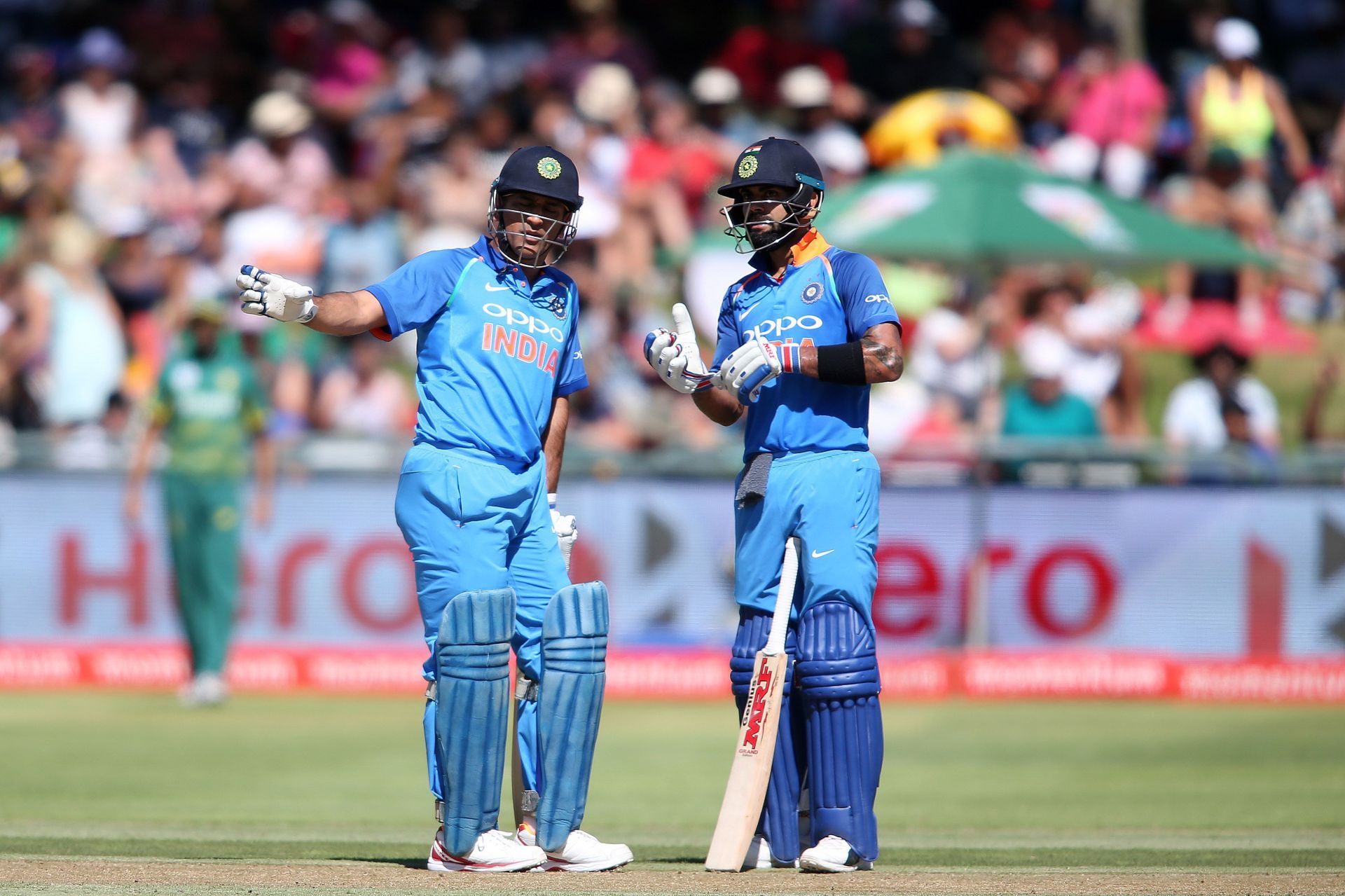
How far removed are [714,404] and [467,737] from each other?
142 cm

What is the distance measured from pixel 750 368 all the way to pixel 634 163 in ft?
34.8

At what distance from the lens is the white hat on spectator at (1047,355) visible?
14.4 meters

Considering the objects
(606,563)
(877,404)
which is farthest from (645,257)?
(606,563)

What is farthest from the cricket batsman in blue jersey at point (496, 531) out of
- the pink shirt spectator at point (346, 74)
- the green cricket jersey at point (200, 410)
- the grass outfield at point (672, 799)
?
the pink shirt spectator at point (346, 74)

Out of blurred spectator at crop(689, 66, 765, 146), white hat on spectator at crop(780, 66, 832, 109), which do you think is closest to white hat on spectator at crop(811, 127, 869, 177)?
white hat on spectator at crop(780, 66, 832, 109)

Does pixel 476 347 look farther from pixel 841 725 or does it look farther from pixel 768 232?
pixel 841 725

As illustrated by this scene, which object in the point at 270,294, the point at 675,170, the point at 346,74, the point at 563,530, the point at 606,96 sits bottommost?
the point at 563,530

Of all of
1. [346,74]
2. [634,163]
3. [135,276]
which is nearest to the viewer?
[135,276]

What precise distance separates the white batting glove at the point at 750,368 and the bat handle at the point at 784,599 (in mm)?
551

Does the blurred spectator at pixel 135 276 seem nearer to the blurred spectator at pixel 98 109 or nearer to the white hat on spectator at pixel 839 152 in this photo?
the blurred spectator at pixel 98 109

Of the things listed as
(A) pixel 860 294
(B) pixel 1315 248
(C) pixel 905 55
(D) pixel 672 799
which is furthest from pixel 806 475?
(C) pixel 905 55

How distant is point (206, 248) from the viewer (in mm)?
15852

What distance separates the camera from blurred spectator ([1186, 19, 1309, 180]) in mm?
16406

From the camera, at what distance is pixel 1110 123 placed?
55.3ft
